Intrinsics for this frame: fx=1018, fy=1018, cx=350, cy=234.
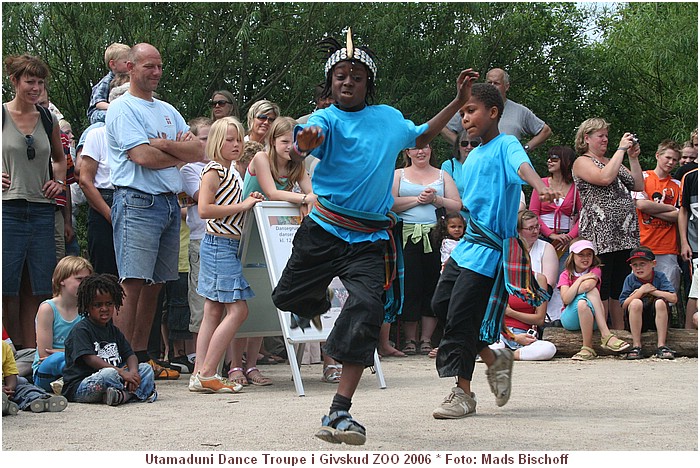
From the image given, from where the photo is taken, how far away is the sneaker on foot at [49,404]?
5723 millimetres

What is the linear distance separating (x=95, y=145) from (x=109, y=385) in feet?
7.80

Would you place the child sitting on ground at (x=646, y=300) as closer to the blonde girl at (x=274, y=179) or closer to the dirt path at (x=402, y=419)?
the dirt path at (x=402, y=419)

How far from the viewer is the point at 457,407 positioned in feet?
18.0

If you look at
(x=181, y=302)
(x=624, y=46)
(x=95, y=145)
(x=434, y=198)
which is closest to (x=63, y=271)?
(x=95, y=145)

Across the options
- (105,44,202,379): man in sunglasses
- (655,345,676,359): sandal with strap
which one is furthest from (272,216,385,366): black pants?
(655,345,676,359): sandal with strap

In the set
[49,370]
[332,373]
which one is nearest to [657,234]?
[332,373]

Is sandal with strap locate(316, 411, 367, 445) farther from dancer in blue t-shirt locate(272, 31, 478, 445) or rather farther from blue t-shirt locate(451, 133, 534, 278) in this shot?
blue t-shirt locate(451, 133, 534, 278)

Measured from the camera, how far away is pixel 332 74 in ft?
16.9

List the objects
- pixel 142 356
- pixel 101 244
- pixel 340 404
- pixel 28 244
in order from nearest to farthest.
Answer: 1. pixel 340 404
2. pixel 28 244
3. pixel 142 356
4. pixel 101 244

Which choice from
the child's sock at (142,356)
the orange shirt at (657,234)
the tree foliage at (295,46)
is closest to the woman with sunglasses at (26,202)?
the child's sock at (142,356)

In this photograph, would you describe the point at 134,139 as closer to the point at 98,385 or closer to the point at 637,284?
the point at 98,385

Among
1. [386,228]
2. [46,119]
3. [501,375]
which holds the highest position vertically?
[46,119]

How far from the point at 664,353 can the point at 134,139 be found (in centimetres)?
513
